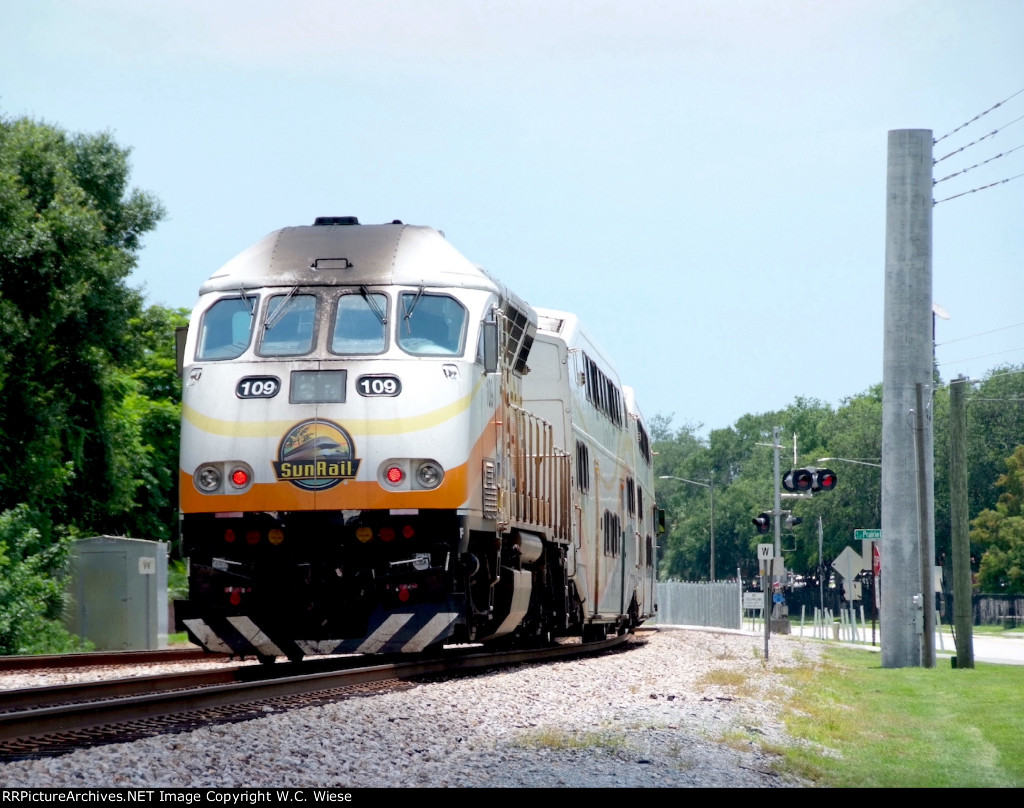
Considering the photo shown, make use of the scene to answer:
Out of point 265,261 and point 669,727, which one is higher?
point 265,261

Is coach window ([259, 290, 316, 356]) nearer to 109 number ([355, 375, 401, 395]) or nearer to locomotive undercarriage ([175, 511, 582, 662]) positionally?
109 number ([355, 375, 401, 395])

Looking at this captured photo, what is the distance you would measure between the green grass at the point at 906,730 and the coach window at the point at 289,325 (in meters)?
6.13

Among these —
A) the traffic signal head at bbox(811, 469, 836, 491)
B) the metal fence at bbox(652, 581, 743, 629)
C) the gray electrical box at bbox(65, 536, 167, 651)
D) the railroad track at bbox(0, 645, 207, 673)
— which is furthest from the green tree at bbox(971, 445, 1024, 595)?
the railroad track at bbox(0, 645, 207, 673)

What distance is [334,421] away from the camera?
14.6 metres

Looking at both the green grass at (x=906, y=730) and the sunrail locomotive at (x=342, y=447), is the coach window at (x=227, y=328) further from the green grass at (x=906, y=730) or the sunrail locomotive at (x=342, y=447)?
the green grass at (x=906, y=730)

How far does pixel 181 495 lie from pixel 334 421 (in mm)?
1864

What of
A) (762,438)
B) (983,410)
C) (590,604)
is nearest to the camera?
(590,604)

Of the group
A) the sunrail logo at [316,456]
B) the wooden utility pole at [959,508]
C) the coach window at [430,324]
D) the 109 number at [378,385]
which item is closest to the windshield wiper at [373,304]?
the coach window at [430,324]

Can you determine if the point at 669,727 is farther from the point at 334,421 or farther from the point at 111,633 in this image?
the point at 111,633

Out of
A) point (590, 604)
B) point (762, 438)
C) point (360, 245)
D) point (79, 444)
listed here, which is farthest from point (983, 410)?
point (360, 245)

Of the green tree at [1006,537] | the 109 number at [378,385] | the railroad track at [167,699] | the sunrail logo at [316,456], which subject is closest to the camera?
the railroad track at [167,699]

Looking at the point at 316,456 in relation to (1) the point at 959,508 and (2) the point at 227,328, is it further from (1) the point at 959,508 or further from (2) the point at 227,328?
(1) the point at 959,508

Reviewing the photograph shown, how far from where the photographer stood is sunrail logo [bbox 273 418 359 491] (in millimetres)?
14547

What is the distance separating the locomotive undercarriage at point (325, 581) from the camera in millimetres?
14781
